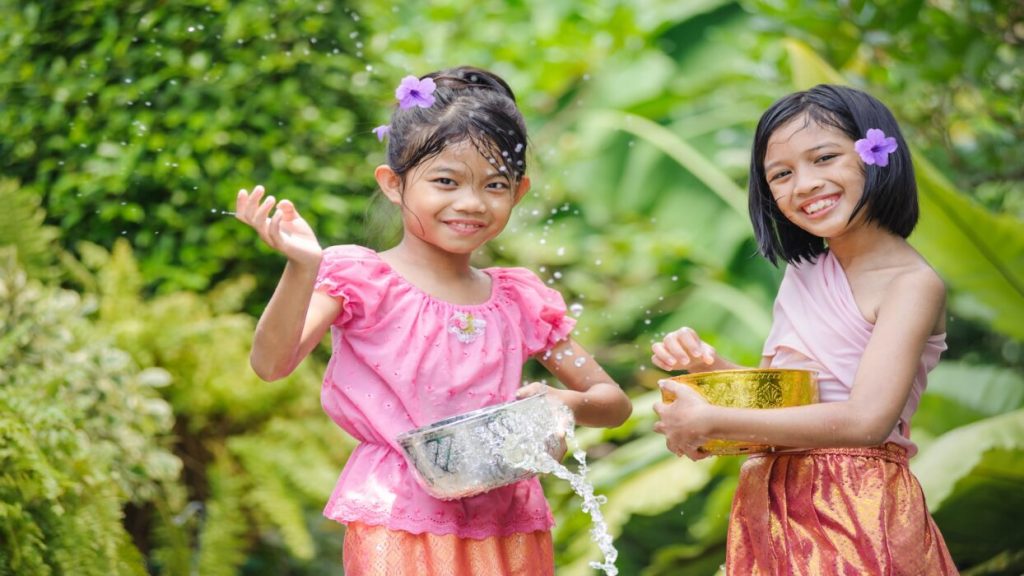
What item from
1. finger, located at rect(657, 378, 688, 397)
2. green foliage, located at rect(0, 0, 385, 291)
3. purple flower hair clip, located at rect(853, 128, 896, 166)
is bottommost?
green foliage, located at rect(0, 0, 385, 291)

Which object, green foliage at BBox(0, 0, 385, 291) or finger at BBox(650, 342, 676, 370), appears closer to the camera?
finger at BBox(650, 342, 676, 370)


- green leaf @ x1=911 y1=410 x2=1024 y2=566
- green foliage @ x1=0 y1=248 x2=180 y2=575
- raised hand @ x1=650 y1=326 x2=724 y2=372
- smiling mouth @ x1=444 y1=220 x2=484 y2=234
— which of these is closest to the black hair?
smiling mouth @ x1=444 y1=220 x2=484 y2=234

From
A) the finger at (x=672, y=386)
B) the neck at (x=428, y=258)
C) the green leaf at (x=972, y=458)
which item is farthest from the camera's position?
the green leaf at (x=972, y=458)

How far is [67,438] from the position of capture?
10.3 ft

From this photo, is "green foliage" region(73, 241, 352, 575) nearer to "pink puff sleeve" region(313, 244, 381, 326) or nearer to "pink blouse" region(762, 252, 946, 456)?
"pink puff sleeve" region(313, 244, 381, 326)

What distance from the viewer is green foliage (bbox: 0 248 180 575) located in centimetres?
286

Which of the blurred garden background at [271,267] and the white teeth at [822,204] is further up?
the white teeth at [822,204]

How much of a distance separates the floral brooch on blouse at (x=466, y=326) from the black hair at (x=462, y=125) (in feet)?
0.98

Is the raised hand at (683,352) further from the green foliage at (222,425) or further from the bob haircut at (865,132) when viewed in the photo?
the green foliage at (222,425)

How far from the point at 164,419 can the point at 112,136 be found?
3.31 feet

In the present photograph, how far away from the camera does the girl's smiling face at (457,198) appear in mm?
2484

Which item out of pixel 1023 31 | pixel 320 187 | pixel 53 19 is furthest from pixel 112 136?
pixel 1023 31

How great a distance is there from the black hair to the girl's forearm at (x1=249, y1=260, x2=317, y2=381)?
0.37 metres

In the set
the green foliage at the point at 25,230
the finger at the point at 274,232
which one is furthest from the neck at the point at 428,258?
the green foliage at the point at 25,230
